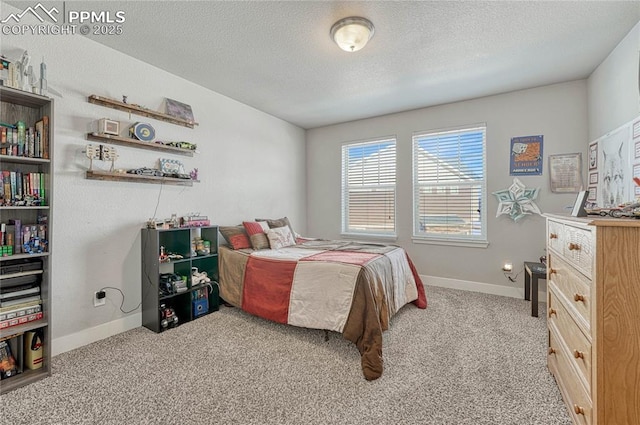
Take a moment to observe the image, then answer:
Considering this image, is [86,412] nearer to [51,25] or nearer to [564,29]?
[51,25]

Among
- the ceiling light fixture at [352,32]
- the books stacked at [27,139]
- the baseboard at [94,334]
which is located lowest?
the baseboard at [94,334]

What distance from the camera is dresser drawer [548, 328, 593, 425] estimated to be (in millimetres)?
1268

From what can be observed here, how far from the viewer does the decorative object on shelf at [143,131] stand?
8.63 feet

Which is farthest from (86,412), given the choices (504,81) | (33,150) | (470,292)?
(504,81)

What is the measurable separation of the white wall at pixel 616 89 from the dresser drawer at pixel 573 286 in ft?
4.95

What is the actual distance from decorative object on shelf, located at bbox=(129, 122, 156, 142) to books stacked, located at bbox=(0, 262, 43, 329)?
132 centimetres

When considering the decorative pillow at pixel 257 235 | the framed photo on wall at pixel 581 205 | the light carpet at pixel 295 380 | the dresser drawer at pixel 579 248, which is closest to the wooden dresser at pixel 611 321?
the dresser drawer at pixel 579 248

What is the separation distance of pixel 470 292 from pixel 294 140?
140 inches

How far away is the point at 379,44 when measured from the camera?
7.94ft

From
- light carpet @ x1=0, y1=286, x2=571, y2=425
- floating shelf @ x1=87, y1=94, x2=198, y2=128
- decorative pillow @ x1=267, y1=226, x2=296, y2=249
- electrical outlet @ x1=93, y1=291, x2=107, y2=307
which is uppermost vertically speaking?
floating shelf @ x1=87, y1=94, x2=198, y2=128

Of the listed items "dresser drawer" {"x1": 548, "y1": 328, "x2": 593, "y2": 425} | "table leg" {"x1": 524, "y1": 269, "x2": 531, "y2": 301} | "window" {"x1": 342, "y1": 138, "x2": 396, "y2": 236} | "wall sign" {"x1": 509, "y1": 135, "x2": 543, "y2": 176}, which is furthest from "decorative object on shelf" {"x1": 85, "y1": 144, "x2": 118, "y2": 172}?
"table leg" {"x1": 524, "y1": 269, "x2": 531, "y2": 301}

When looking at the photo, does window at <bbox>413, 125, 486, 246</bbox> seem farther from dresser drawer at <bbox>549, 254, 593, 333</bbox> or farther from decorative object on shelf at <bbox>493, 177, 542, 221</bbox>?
dresser drawer at <bbox>549, 254, 593, 333</bbox>

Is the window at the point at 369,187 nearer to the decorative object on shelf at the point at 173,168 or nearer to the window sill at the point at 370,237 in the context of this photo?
the window sill at the point at 370,237

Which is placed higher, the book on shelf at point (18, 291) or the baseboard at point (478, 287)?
the book on shelf at point (18, 291)
